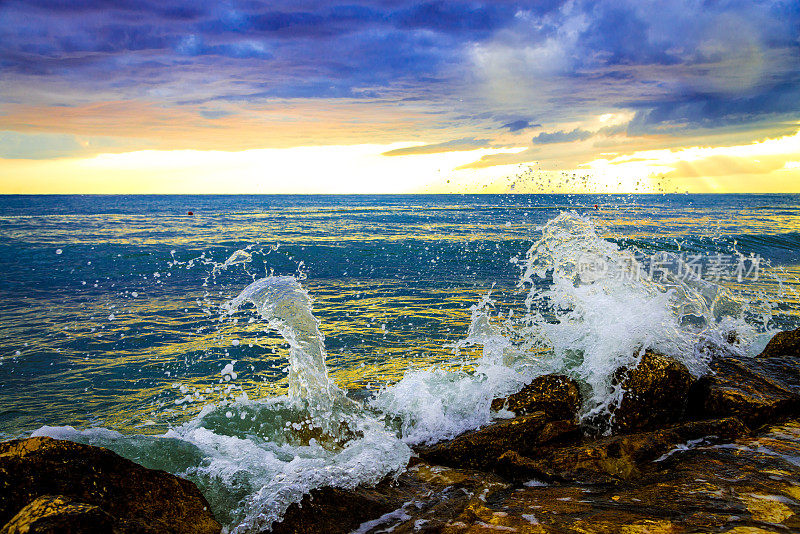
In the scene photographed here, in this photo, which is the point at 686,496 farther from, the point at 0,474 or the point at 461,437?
the point at 0,474

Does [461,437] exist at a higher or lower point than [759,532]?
lower

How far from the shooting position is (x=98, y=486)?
3426mm

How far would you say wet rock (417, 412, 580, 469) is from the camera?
192 inches

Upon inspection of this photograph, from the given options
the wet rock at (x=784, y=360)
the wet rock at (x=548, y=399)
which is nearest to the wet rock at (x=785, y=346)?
the wet rock at (x=784, y=360)

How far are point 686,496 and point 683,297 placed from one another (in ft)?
26.3

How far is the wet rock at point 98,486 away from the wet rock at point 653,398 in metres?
4.33

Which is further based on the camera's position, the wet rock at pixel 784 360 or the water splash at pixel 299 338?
the water splash at pixel 299 338

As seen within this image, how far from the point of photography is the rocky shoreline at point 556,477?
323 centimetres

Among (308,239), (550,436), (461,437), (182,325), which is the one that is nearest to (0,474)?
(461,437)

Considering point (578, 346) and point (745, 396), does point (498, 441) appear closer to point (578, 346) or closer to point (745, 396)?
point (578, 346)

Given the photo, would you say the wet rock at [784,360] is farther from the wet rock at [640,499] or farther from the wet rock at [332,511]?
the wet rock at [332,511]

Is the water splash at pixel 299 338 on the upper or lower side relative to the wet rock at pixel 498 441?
upper

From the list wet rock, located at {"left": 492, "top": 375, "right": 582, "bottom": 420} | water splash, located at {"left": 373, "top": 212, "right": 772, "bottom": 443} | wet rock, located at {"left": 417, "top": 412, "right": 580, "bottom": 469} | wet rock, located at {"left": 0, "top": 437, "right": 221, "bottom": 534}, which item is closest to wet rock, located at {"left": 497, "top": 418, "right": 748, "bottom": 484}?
wet rock, located at {"left": 417, "top": 412, "right": 580, "bottom": 469}

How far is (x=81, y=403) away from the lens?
6.81 m
